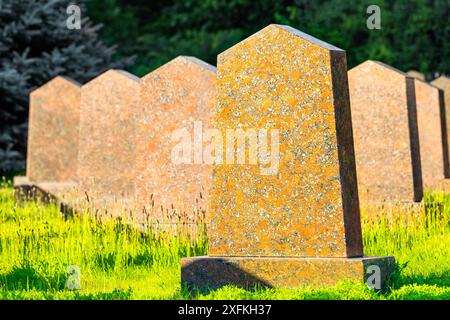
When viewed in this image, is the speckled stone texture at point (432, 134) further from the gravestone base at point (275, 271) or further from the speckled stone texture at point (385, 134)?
the gravestone base at point (275, 271)

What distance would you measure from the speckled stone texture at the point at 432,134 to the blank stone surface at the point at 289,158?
24.4ft

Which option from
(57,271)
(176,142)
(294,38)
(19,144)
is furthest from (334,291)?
(19,144)

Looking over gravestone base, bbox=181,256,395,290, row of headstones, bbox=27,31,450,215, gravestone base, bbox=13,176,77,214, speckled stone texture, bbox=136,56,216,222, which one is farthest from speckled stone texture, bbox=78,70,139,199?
gravestone base, bbox=181,256,395,290

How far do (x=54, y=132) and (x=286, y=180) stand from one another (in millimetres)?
8064

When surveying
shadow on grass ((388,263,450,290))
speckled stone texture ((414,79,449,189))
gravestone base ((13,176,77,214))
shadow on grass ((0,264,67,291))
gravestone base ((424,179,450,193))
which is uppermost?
speckled stone texture ((414,79,449,189))

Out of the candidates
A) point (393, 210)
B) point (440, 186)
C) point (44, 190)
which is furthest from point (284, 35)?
point (440, 186)

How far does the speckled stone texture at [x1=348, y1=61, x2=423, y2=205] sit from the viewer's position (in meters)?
11.5

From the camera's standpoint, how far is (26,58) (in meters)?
18.7

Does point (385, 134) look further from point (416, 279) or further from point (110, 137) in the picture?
point (416, 279)

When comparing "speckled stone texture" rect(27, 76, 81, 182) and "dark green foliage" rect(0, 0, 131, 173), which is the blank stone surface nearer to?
"speckled stone texture" rect(27, 76, 81, 182)

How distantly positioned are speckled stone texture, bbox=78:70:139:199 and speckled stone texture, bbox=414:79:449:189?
4.81 m

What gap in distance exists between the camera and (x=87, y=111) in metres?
12.4
